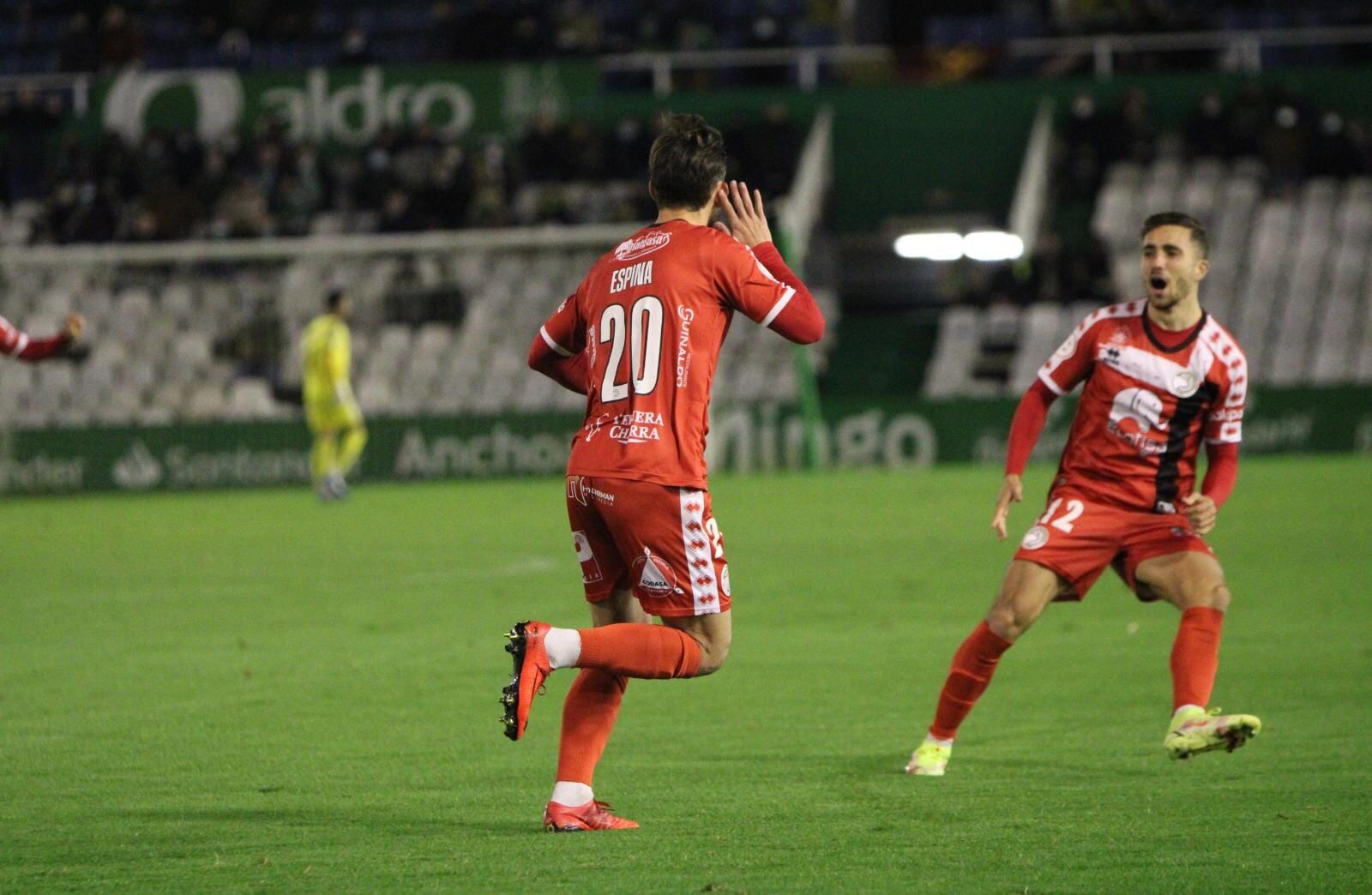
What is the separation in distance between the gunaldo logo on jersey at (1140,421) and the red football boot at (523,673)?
2.41 m

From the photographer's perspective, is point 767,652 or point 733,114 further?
point 733,114

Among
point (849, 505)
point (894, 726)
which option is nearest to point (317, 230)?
point (849, 505)

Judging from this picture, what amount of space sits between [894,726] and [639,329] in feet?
8.46

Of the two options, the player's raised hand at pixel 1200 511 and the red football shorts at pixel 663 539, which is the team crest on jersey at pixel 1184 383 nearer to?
the player's raised hand at pixel 1200 511

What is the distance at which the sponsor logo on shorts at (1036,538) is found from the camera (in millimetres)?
6266

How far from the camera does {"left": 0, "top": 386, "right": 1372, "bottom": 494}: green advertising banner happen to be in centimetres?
2286

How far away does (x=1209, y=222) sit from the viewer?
26234mm

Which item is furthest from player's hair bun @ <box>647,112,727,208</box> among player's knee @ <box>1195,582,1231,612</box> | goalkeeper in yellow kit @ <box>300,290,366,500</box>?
goalkeeper in yellow kit @ <box>300,290,366,500</box>

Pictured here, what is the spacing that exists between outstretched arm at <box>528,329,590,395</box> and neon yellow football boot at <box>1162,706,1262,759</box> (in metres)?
2.07

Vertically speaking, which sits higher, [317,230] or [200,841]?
[317,230]

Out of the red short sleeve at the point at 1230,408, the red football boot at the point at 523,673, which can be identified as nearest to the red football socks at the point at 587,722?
the red football boot at the point at 523,673

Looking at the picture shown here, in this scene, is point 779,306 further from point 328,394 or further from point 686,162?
point 328,394

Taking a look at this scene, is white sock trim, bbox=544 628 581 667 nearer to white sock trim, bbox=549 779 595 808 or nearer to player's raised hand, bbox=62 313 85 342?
white sock trim, bbox=549 779 595 808

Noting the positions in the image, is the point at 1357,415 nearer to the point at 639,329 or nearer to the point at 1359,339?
the point at 1359,339
